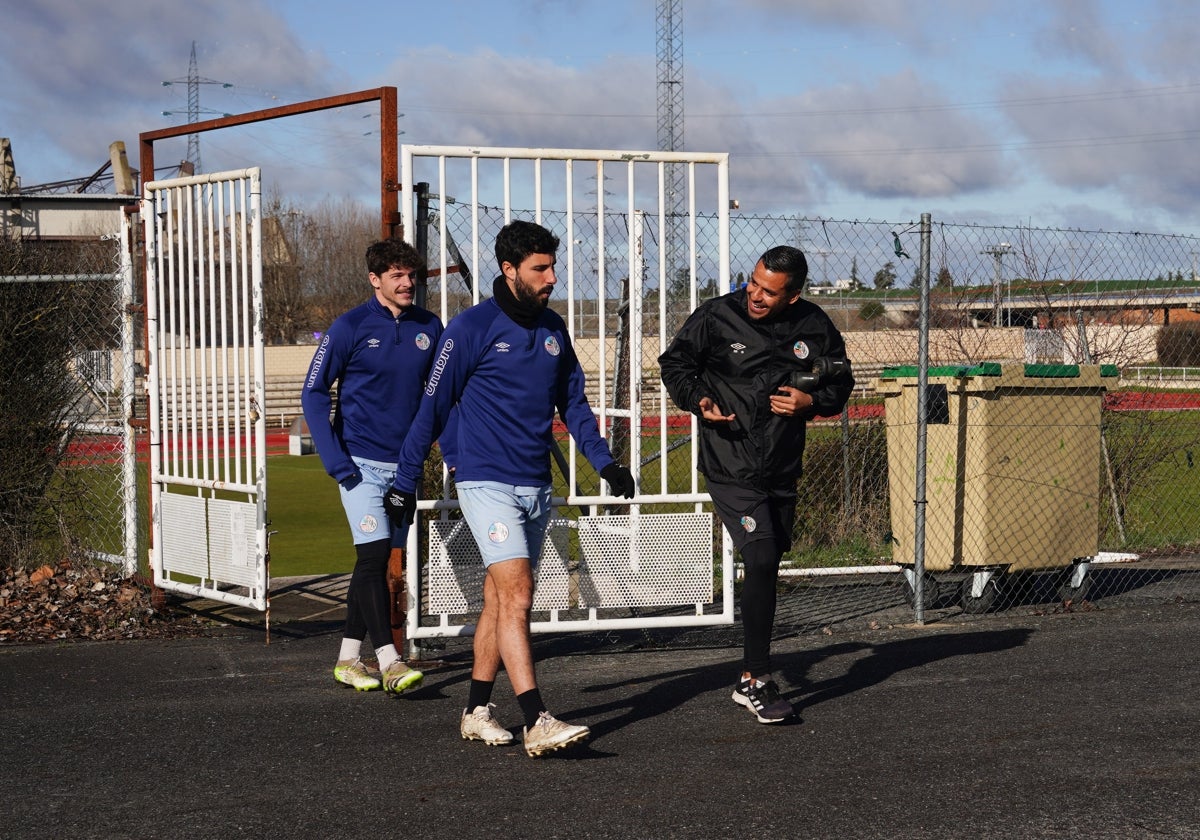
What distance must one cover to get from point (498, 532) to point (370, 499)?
1.15 m

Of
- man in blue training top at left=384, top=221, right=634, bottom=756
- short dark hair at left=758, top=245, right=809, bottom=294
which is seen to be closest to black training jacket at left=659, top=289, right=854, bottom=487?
short dark hair at left=758, top=245, right=809, bottom=294

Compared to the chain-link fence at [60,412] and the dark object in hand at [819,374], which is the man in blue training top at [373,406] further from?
the chain-link fence at [60,412]

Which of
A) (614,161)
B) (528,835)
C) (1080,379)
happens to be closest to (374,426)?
(614,161)

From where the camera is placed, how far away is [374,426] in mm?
6199

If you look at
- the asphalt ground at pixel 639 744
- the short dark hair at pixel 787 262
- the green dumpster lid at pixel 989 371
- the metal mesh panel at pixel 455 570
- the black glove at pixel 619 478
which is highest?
the short dark hair at pixel 787 262

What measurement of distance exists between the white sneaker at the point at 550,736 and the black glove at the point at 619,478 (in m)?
1.00

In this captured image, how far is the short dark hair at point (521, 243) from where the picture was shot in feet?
17.6

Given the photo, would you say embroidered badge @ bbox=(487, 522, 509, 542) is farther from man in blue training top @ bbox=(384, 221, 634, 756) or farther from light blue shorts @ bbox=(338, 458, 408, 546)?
light blue shorts @ bbox=(338, 458, 408, 546)

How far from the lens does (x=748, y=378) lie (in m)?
5.84

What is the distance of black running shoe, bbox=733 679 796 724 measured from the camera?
5508mm

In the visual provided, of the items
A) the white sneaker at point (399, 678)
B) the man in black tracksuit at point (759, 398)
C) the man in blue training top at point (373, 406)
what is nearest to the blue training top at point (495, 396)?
the man in black tracksuit at point (759, 398)

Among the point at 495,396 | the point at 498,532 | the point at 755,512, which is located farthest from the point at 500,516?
the point at 755,512

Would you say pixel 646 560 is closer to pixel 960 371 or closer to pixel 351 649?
pixel 351 649

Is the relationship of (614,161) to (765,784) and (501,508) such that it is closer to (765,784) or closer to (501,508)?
(501,508)
